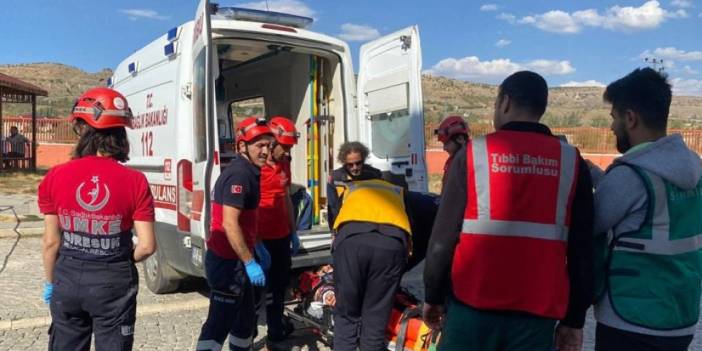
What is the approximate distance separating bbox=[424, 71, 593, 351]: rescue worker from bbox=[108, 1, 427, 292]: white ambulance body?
102 inches

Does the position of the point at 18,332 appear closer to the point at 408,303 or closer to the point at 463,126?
the point at 408,303

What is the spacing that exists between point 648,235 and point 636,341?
16.4 inches

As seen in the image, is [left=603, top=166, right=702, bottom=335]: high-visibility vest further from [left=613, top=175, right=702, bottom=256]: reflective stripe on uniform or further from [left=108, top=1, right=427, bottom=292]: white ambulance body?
[left=108, top=1, right=427, bottom=292]: white ambulance body

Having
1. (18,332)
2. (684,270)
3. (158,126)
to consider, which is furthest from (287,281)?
(684,270)

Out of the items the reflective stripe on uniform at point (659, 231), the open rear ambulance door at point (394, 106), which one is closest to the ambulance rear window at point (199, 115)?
the open rear ambulance door at point (394, 106)

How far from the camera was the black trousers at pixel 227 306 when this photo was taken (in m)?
3.88

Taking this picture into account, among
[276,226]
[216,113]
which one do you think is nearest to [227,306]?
[276,226]

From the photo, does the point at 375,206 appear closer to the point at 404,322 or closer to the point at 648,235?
the point at 404,322

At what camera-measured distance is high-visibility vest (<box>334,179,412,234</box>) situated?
3.71m

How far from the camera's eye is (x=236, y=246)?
12.3 feet

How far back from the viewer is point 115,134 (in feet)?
9.69

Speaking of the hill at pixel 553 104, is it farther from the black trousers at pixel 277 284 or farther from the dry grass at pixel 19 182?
the black trousers at pixel 277 284

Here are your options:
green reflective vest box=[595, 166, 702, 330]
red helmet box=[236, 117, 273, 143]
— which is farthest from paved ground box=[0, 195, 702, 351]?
green reflective vest box=[595, 166, 702, 330]

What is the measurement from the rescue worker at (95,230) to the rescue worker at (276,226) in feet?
6.37
